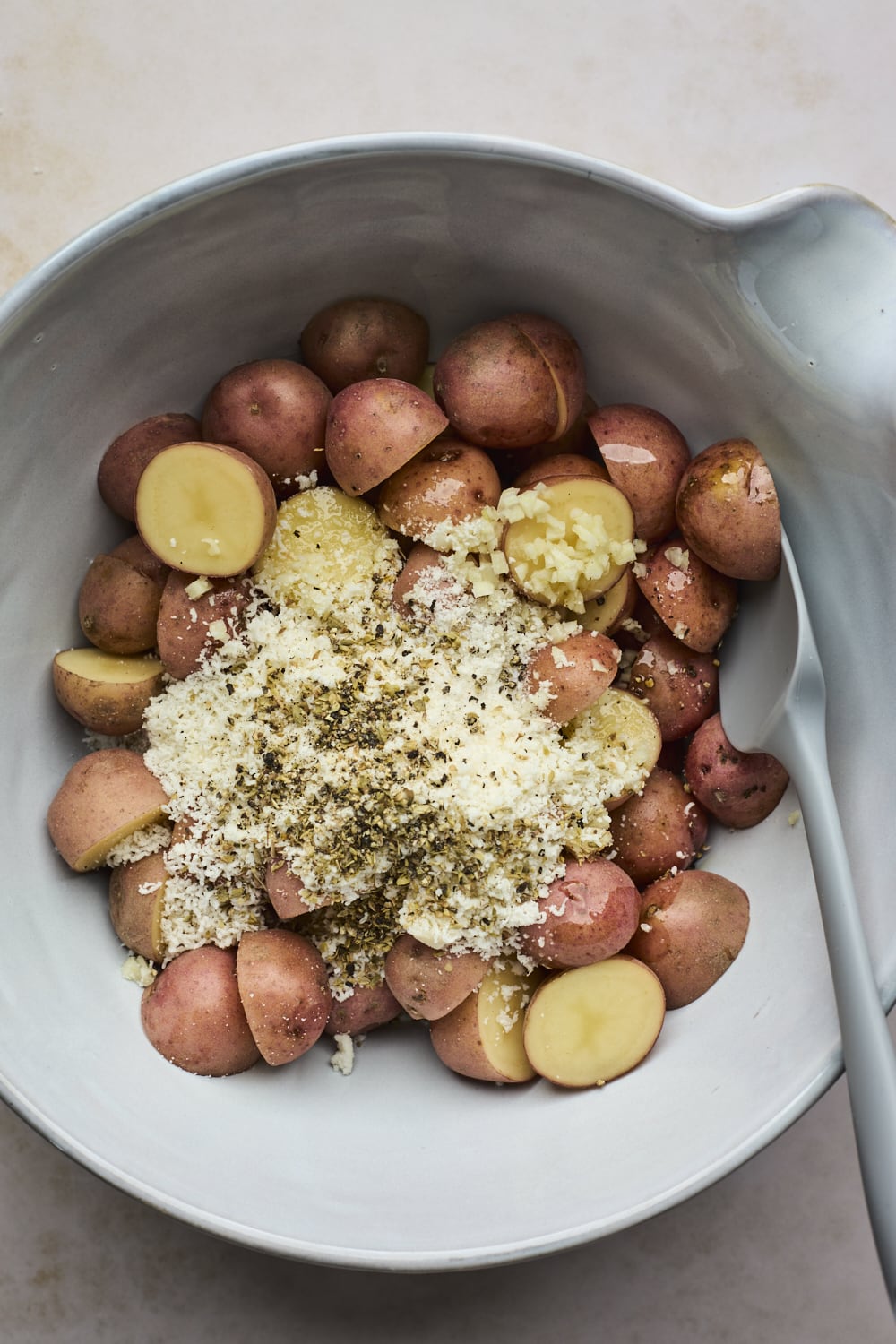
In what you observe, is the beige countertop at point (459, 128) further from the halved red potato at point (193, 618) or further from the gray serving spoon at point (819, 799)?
the halved red potato at point (193, 618)

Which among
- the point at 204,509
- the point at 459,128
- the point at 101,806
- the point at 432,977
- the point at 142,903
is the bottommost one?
the point at 432,977

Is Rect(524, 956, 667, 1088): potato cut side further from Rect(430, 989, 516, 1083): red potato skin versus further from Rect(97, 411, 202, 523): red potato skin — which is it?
Rect(97, 411, 202, 523): red potato skin

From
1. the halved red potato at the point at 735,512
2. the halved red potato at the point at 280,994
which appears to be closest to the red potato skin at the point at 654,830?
the halved red potato at the point at 735,512

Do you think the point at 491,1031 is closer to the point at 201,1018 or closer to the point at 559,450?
the point at 201,1018

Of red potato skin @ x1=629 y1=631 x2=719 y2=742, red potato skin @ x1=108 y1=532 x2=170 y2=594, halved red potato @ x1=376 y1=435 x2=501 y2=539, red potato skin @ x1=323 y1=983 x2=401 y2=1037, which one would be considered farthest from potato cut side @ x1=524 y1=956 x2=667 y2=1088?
red potato skin @ x1=108 y1=532 x2=170 y2=594

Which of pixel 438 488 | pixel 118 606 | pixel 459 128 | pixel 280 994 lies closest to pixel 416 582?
pixel 438 488

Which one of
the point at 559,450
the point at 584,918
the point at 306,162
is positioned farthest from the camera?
the point at 559,450

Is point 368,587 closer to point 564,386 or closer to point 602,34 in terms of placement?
point 564,386
